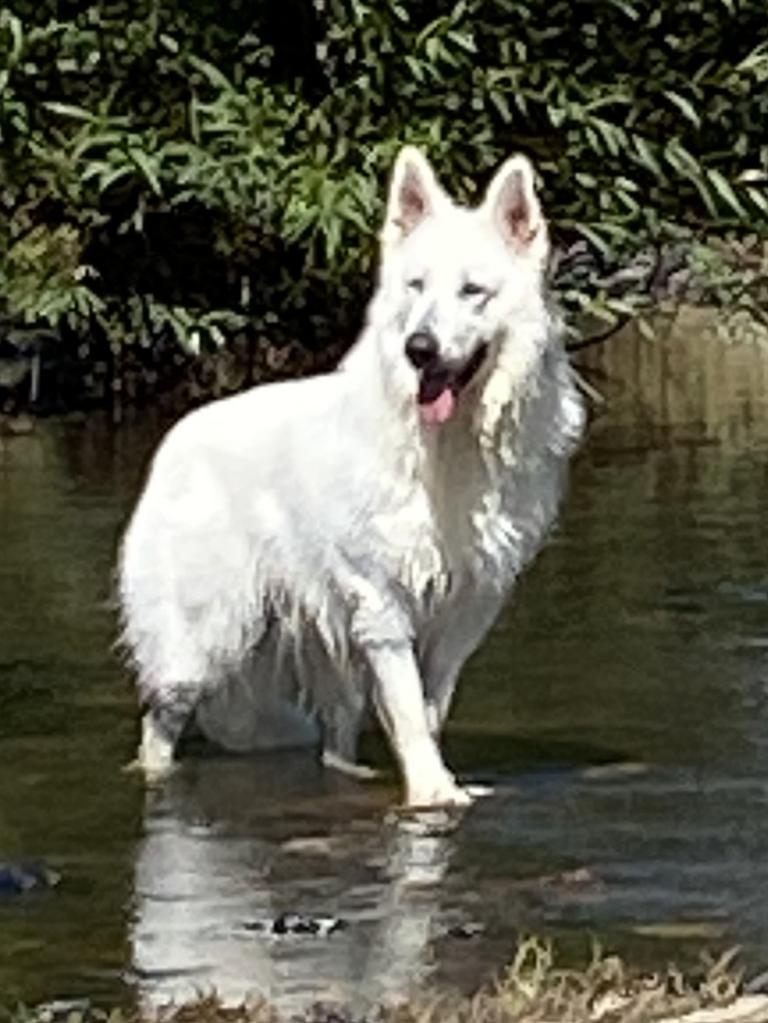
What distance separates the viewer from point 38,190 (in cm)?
1076

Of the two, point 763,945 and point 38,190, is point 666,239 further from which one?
point 763,945

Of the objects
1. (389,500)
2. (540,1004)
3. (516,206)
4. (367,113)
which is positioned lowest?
(540,1004)

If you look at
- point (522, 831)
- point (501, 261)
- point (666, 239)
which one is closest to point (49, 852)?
point (522, 831)

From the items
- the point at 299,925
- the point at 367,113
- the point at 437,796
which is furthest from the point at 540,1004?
the point at 367,113

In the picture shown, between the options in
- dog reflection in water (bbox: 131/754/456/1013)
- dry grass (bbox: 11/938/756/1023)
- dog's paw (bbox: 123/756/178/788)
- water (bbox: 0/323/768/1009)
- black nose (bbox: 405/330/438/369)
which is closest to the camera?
dry grass (bbox: 11/938/756/1023)

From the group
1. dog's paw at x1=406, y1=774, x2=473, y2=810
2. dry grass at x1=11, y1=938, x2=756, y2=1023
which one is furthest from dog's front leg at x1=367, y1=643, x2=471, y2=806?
dry grass at x1=11, y1=938, x2=756, y2=1023

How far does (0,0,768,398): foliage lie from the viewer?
966cm

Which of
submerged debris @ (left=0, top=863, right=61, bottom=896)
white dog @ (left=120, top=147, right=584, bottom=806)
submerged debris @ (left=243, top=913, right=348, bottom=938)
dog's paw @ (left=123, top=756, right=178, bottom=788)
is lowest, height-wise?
dog's paw @ (left=123, top=756, right=178, bottom=788)

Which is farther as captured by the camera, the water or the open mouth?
the open mouth

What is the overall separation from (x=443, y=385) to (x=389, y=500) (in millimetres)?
431

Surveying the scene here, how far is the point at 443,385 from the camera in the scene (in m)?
9.44

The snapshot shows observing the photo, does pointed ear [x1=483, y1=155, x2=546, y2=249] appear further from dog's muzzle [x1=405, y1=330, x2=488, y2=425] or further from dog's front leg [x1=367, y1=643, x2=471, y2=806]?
dog's front leg [x1=367, y1=643, x2=471, y2=806]

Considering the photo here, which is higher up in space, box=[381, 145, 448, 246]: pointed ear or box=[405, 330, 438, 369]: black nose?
box=[381, 145, 448, 246]: pointed ear

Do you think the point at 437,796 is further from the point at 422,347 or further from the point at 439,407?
the point at 422,347
